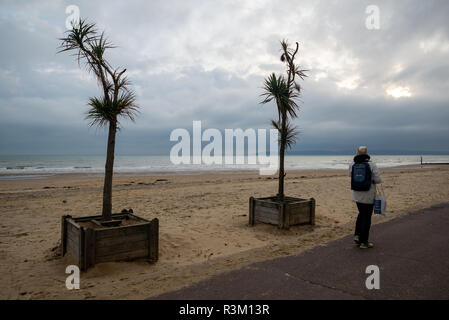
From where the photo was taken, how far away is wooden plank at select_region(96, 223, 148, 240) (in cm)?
486

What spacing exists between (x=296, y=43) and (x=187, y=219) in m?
5.97

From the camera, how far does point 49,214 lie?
380 inches

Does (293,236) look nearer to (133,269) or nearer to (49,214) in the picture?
(133,269)

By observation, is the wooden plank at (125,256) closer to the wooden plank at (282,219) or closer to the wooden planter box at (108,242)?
the wooden planter box at (108,242)

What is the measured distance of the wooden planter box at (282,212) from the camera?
731 centimetres

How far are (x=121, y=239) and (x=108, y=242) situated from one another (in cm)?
22

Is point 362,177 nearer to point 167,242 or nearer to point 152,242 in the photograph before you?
point 152,242

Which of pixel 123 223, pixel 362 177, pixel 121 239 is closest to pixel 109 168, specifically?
pixel 123 223

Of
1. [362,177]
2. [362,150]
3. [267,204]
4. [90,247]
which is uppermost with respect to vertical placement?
[362,150]

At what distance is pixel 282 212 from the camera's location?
7254 millimetres

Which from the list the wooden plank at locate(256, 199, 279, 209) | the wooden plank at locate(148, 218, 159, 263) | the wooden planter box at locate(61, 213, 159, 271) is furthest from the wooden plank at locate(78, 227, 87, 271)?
the wooden plank at locate(256, 199, 279, 209)

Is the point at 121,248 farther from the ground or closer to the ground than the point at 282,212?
closer to the ground

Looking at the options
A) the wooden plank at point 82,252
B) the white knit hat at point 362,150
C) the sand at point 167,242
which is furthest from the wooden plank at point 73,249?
the white knit hat at point 362,150
